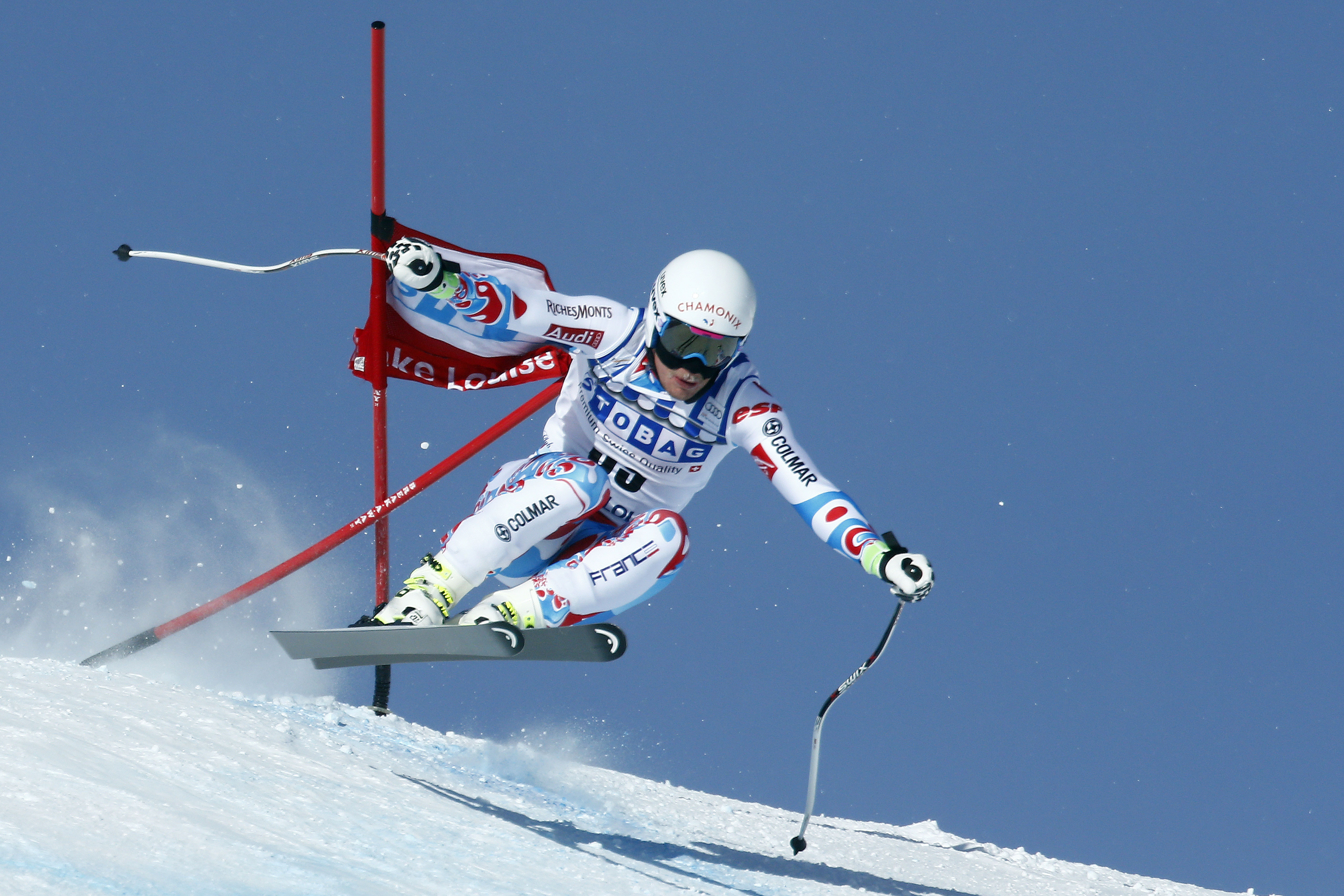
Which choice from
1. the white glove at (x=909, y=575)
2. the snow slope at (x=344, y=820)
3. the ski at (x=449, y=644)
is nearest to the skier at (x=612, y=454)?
the white glove at (x=909, y=575)

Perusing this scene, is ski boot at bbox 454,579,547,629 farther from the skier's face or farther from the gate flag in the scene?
the gate flag

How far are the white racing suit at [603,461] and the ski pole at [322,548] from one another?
106 cm

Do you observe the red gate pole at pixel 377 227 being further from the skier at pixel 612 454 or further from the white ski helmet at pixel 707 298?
the white ski helmet at pixel 707 298

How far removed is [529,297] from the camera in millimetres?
7004

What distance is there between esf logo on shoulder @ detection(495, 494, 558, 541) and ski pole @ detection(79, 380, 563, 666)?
5.02ft

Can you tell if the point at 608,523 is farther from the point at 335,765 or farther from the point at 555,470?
the point at 335,765

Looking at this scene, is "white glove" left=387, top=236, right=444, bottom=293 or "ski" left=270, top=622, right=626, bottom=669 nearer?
"ski" left=270, top=622, right=626, bottom=669

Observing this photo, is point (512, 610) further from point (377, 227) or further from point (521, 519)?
point (377, 227)

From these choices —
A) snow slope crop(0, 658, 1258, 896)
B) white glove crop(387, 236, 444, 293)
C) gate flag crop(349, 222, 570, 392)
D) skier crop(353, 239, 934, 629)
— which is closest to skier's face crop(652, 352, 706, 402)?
skier crop(353, 239, 934, 629)

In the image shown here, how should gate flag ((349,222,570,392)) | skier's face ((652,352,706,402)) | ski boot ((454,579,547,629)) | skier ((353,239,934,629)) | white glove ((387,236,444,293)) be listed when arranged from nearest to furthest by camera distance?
ski boot ((454,579,547,629))
skier ((353,239,934,629))
white glove ((387,236,444,293))
skier's face ((652,352,706,402))
gate flag ((349,222,570,392))

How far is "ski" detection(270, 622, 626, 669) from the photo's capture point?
6102 mm

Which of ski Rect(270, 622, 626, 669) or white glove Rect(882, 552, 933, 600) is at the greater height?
white glove Rect(882, 552, 933, 600)

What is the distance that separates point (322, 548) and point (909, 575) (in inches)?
138

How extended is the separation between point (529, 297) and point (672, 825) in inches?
125
